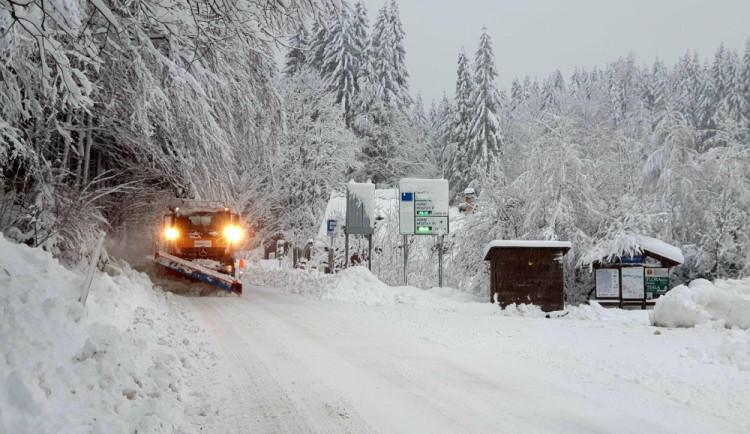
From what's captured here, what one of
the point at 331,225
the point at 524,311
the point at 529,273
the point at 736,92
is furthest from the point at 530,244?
the point at 736,92

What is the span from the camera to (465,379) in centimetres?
691

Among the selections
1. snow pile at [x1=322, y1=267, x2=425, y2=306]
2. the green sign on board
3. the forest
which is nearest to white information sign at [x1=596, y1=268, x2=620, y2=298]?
the green sign on board

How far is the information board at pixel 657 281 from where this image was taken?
18.9m

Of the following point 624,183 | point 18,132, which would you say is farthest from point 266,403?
point 624,183

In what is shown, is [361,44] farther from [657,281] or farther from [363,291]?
[657,281]

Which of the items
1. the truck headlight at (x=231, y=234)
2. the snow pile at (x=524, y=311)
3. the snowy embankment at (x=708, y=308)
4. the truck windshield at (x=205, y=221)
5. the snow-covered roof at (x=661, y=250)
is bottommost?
the snow pile at (x=524, y=311)

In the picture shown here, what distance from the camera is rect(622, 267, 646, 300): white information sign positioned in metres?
18.9

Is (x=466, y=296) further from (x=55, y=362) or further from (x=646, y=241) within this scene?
(x=55, y=362)

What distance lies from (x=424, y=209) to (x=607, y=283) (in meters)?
6.78

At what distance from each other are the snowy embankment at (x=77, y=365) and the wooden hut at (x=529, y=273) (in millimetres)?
9436

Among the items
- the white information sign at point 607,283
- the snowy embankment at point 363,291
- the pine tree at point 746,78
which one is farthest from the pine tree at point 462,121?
the snowy embankment at point 363,291

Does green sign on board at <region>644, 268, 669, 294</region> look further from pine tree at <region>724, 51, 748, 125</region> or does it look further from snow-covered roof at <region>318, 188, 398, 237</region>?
pine tree at <region>724, 51, 748, 125</region>

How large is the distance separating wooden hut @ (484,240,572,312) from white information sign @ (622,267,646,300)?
15.1 feet

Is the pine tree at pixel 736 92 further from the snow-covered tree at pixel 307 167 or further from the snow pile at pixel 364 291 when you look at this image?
the snow pile at pixel 364 291
